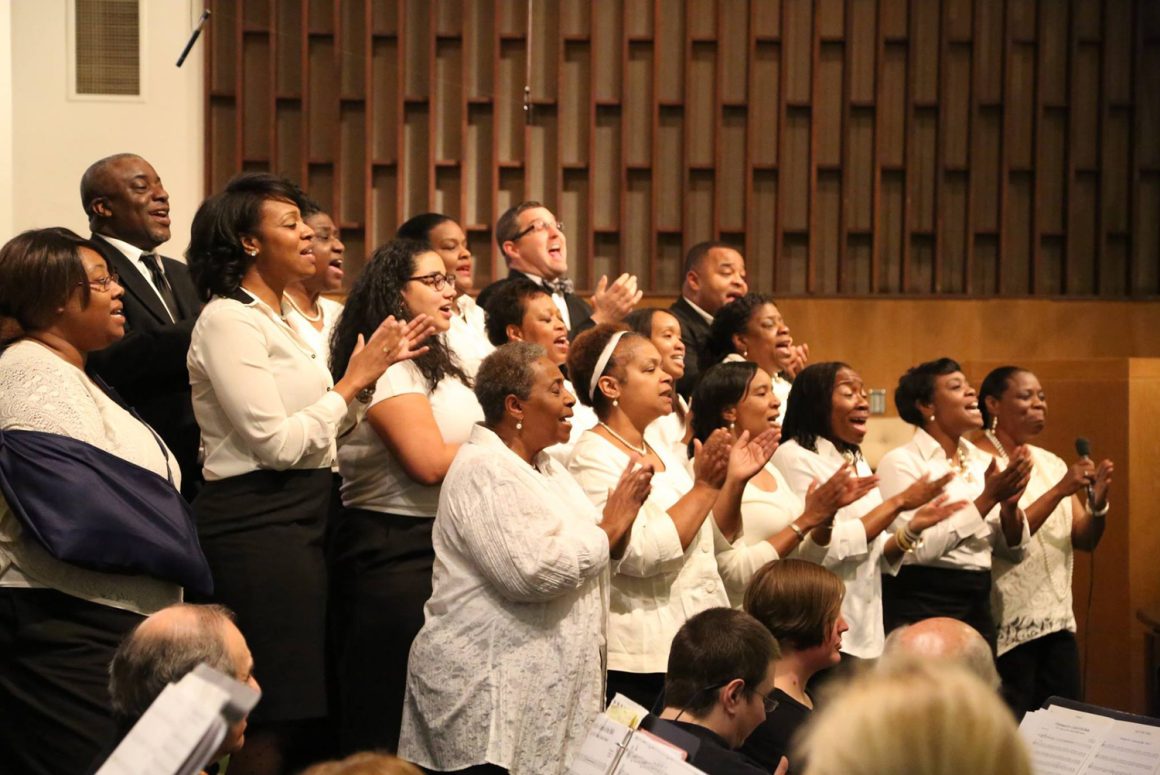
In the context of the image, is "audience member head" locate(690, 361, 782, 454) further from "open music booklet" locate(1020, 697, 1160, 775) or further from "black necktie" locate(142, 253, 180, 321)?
"open music booklet" locate(1020, 697, 1160, 775)

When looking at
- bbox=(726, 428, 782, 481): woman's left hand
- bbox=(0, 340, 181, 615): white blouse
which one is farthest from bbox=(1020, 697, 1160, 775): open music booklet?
bbox=(0, 340, 181, 615): white blouse

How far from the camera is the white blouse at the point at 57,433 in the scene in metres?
2.31

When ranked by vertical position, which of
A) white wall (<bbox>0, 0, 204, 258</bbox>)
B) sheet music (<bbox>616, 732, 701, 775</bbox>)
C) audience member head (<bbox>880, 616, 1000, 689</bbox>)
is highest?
white wall (<bbox>0, 0, 204, 258</bbox>)

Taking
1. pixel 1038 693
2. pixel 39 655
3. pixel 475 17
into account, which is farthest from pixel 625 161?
pixel 39 655

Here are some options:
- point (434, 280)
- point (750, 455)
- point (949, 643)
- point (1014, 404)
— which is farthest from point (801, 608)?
point (1014, 404)

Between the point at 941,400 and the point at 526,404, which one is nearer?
the point at 526,404

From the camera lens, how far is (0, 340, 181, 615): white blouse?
231cm

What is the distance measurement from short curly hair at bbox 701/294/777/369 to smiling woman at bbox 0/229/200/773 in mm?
2110

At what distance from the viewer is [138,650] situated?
186cm

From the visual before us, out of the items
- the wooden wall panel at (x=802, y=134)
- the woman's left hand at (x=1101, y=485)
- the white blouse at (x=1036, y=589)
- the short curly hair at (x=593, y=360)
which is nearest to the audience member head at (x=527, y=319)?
the short curly hair at (x=593, y=360)

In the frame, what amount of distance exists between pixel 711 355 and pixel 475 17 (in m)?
3.53

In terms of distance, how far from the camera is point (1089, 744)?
201cm

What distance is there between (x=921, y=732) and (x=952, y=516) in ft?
9.49

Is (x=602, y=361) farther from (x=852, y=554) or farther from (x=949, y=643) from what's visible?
(x=949, y=643)
